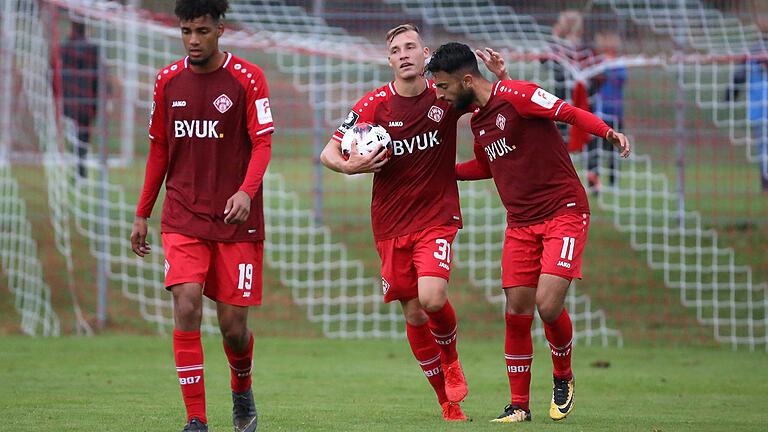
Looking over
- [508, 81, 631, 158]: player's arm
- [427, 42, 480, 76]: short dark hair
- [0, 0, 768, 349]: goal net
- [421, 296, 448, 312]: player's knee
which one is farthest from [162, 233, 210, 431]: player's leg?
[0, 0, 768, 349]: goal net

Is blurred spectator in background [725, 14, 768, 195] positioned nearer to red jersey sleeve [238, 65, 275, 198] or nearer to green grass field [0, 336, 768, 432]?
green grass field [0, 336, 768, 432]

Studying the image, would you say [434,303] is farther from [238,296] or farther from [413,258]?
[238,296]

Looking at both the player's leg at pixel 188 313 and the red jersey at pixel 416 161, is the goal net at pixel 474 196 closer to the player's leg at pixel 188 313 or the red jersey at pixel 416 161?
the red jersey at pixel 416 161

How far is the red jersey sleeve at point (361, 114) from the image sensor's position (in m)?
6.54

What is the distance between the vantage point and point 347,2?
1322 centimetres

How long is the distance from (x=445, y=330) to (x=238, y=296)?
57.0 inches

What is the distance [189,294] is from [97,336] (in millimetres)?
6228

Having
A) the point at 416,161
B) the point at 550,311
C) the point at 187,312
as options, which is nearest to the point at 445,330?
the point at 550,311

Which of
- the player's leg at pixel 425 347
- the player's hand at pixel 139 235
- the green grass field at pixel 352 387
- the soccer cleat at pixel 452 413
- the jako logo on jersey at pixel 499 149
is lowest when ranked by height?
the green grass field at pixel 352 387

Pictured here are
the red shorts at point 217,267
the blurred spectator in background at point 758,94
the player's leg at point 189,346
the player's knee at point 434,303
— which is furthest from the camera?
the blurred spectator in background at point 758,94

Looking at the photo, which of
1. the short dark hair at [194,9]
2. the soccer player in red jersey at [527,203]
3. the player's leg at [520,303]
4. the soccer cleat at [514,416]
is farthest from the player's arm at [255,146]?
the soccer cleat at [514,416]

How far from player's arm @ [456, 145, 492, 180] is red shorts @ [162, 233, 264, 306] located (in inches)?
64.6

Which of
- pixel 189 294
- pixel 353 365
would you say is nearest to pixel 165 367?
pixel 353 365

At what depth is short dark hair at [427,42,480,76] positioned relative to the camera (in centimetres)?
640
